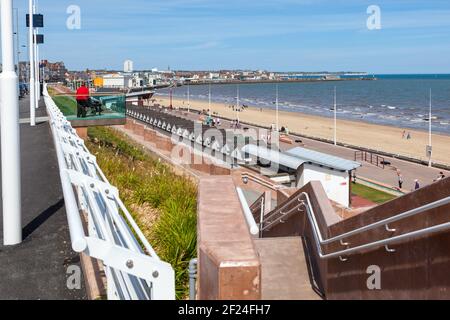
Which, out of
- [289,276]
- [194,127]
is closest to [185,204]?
[289,276]

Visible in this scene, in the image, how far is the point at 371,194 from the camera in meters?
25.4

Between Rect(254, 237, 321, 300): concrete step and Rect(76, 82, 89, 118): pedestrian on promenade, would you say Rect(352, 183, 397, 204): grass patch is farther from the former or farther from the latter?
Rect(254, 237, 321, 300): concrete step

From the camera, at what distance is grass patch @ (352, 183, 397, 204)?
24.0 m

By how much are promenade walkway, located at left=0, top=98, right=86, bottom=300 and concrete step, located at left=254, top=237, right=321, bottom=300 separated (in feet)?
8.12

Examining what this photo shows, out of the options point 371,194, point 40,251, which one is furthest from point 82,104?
point 371,194

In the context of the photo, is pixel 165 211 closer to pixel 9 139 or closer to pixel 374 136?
pixel 9 139

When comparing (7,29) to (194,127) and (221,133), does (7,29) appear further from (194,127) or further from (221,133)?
(194,127)

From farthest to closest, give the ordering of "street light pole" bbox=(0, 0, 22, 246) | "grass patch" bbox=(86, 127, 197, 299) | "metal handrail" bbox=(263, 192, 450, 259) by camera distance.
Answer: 1. "grass patch" bbox=(86, 127, 197, 299)
2. "street light pole" bbox=(0, 0, 22, 246)
3. "metal handrail" bbox=(263, 192, 450, 259)

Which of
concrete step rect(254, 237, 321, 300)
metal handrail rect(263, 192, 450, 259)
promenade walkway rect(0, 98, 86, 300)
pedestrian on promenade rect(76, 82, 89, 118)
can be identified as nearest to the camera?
metal handrail rect(263, 192, 450, 259)

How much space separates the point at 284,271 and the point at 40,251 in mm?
3523

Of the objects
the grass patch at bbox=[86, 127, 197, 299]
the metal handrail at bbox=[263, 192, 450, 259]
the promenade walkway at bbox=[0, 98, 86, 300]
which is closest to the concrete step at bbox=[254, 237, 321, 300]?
the metal handrail at bbox=[263, 192, 450, 259]

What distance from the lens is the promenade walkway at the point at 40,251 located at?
4105 millimetres

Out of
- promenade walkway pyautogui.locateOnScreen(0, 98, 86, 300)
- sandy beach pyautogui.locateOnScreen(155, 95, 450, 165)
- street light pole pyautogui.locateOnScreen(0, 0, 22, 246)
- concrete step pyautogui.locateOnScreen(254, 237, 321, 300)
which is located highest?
street light pole pyautogui.locateOnScreen(0, 0, 22, 246)
